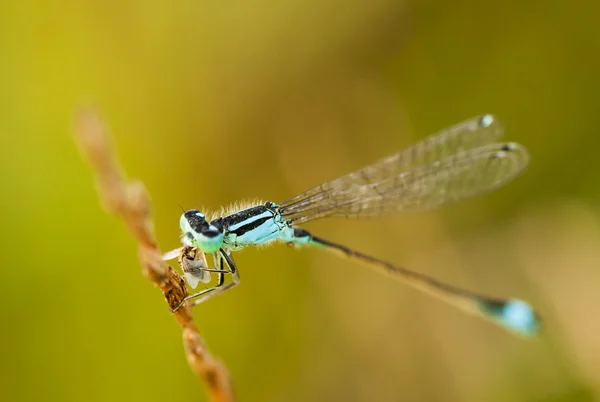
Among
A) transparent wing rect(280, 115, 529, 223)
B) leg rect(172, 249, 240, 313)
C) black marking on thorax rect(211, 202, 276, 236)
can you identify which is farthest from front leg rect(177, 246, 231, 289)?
transparent wing rect(280, 115, 529, 223)

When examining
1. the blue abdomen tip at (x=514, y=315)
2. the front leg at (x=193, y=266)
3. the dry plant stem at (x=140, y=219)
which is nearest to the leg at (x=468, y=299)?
the blue abdomen tip at (x=514, y=315)

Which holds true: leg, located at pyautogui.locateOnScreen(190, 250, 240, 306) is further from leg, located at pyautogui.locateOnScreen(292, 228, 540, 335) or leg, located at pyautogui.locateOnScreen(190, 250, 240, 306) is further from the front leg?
leg, located at pyautogui.locateOnScreen(292, 228, 540, 335)

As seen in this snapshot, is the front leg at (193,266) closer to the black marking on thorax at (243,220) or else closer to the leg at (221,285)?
the leg at (221,285)

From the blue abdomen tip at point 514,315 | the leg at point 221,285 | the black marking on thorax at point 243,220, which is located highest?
the black marking on thorax at point 243,220

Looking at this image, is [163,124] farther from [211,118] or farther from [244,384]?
[244,384]

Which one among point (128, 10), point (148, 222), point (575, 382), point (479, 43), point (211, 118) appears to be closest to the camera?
point (148, 222)

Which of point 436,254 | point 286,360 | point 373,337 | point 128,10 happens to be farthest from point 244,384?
point 128,10
